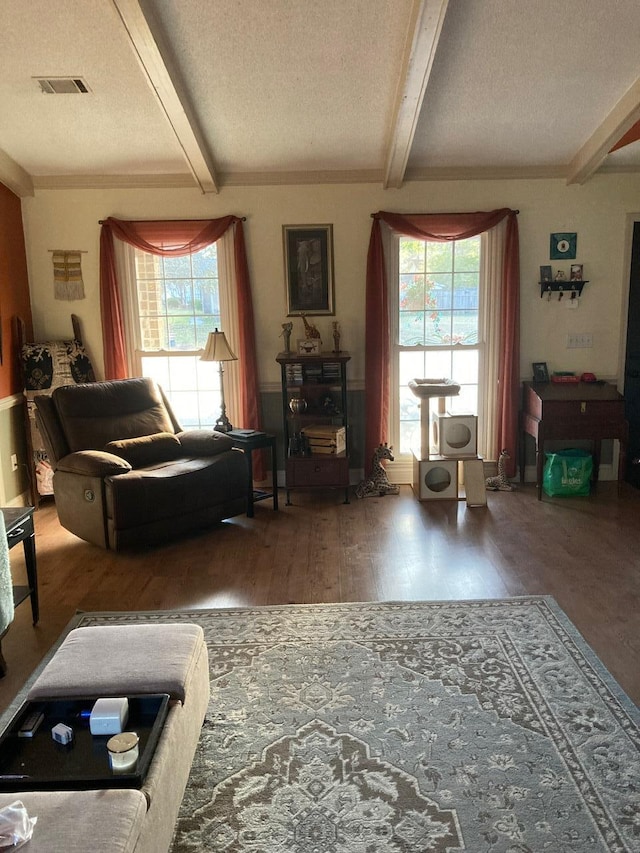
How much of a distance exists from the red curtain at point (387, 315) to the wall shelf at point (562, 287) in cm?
23

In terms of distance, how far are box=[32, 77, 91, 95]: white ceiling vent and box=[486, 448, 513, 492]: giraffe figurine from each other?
12.7 feet

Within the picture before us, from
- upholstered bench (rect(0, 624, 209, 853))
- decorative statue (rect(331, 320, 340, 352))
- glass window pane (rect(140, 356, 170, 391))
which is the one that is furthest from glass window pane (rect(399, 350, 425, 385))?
upholstered bench (rect(0, 624, 209, 853))

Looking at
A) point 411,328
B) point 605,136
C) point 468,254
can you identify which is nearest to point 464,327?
point 411,328

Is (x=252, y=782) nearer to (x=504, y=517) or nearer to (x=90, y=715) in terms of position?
(x=90, y=715)

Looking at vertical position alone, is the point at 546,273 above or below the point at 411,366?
above

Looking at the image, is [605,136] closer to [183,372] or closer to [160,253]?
[160,253]

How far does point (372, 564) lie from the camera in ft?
12.6

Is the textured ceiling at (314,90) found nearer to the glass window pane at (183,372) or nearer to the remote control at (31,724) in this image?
the glass window pane at (183,372)

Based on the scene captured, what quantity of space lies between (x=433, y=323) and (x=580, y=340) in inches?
46.7

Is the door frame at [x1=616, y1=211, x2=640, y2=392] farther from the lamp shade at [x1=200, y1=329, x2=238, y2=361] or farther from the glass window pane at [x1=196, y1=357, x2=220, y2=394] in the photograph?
the glass window pane at [x1=196, y1=357, x2=220, y2=394]

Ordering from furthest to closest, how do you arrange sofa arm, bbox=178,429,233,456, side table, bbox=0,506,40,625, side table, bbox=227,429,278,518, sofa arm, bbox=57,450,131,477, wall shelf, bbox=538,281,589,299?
wall shelf, bbox=538,281,589,299
side table, bbox=227,429,278,518
sofa arm, bbox=178,429,233,456
sofa arm, bbox=57,450,131,477
side table, bbox=0,506,40,625

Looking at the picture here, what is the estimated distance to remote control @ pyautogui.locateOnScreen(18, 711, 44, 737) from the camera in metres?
1.85

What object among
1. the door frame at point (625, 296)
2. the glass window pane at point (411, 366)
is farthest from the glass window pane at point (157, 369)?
the door frame at point (625, 296)

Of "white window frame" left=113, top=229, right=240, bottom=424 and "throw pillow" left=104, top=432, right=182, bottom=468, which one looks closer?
"throw pillow" left=104, top=432, right=182, bottom=468
